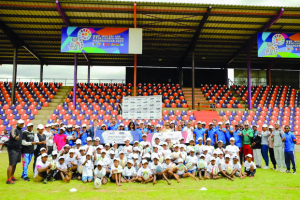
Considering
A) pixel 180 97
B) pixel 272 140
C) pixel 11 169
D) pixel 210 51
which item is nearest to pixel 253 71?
pixel 210 51

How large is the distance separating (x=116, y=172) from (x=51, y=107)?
14.6 meters

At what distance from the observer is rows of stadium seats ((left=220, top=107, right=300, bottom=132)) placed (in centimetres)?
1844

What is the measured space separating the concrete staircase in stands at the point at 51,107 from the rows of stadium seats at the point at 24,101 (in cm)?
34

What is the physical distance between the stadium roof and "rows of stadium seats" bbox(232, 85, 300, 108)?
13.3 ft

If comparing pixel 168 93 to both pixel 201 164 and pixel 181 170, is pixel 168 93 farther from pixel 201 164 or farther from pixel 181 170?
pixel 181 170

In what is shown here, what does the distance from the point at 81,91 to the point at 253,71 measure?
22.8 meters

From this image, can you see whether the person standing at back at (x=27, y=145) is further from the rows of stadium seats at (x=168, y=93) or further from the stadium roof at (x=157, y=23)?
the rows of stadium seats at (x=168, y=93)

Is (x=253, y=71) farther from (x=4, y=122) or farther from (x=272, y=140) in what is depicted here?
(x=4, y=122)

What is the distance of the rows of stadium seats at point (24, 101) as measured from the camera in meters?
17.6

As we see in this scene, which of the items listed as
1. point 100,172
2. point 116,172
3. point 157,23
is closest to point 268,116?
point 157,23

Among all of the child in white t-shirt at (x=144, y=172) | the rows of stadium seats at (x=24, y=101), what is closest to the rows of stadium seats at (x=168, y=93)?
the rows of stadium seats at (x=24, y=101)

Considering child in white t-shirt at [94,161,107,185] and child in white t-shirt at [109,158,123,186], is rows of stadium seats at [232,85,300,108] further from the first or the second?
child in white t-shirt at [94,161,107,185]

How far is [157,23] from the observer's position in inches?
714

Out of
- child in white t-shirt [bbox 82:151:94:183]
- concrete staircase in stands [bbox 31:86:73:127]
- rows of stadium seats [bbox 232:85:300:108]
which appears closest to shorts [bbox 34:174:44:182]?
child in white t-shirt [bbox 82:151:94:183]
